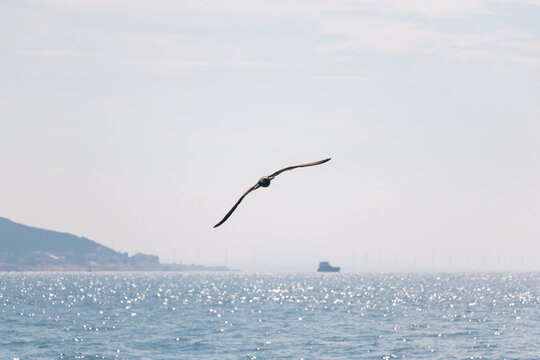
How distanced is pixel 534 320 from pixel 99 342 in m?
90.1

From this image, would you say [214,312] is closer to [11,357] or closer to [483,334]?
[483,334]

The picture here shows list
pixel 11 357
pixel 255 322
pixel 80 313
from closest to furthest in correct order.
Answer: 1. pixel 11 357
2. pixel 255 322
3. pixel 80 313

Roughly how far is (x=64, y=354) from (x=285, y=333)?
43.7 m

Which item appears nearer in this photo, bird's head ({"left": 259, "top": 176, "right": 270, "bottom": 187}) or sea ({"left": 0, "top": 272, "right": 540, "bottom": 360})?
bird's head ({"left": 259, "top": 176, "right": 270, "bottom": 187})

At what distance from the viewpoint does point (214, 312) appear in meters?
194

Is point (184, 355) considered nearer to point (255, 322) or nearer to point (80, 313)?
point (255, 322)

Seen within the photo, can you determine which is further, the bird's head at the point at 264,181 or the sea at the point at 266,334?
the sea at the point at 266,334

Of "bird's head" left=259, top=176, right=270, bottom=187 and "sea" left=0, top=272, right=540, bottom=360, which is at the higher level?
"bird's head" left=259, top=176, right=270, bottom=187

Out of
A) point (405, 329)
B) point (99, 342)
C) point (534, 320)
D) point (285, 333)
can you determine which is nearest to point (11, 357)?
point (99, 342)

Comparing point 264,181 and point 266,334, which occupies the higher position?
point 264,181

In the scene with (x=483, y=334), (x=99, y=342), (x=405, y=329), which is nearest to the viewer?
(x=99, y=342)

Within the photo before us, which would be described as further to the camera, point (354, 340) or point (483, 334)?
point (483, 334)

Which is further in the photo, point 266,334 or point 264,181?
point 266,334

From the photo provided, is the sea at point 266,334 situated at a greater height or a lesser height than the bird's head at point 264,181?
lesser
